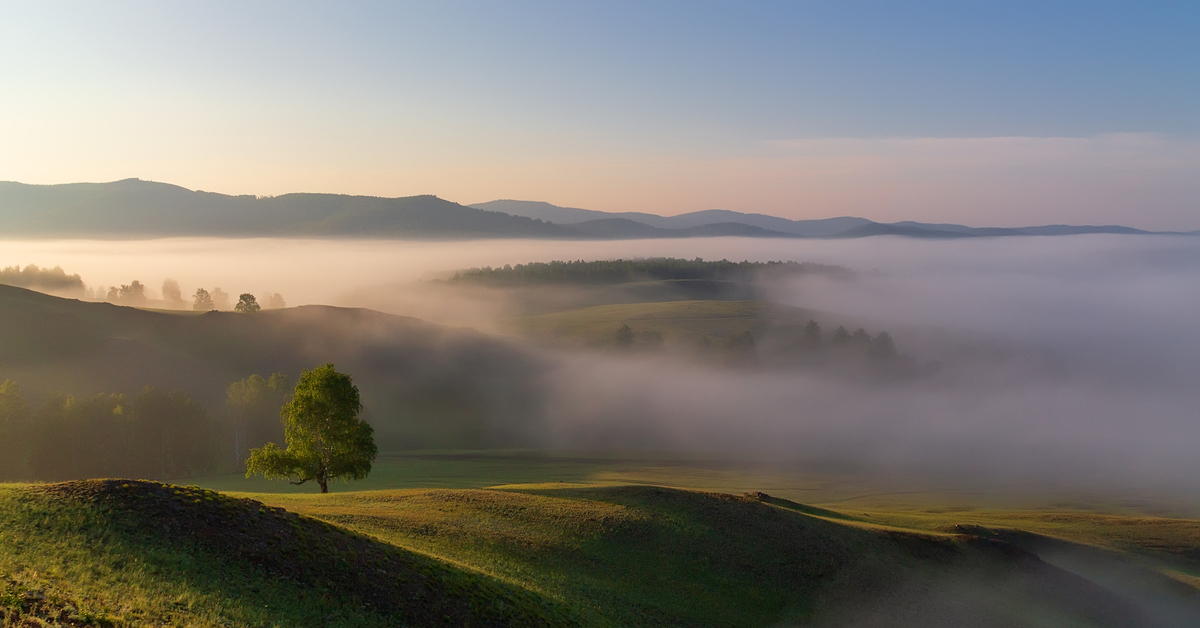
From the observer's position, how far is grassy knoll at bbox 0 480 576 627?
17.9 metres

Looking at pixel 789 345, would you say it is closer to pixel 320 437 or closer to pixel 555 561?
pixel 320 437

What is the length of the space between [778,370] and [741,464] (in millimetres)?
65063

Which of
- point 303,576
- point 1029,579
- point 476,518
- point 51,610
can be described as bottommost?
point 1029,579

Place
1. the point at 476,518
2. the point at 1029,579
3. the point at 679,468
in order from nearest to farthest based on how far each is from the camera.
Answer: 1. the point at 476,518
2. the point at 1029,579
3. the point at 679,468

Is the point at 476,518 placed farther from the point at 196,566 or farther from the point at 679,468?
the point at 679,468

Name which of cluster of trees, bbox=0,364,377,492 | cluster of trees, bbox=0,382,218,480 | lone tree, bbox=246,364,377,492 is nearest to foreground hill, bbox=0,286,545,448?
cluster of trees, bbox=0,364,377,492

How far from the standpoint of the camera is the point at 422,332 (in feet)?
542

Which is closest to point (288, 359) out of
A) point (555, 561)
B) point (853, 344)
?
point (555, 561)

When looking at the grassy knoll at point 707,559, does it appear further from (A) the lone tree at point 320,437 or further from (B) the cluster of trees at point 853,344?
(B) the cluster of trees at point 853,344

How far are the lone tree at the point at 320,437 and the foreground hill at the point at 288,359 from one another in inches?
2624

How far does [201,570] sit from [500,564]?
15336 mm

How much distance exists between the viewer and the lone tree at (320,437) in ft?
167

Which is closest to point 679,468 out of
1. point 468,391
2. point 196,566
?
point 468,391

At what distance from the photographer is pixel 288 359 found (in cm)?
14012
